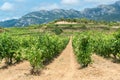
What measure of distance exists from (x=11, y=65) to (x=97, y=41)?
21.6m

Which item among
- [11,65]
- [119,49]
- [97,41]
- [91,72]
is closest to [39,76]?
[91,72]

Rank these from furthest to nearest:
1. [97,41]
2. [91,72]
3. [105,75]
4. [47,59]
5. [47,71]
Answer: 1. [97,41]
2. [47,59]
3. [47,71]
4. [91,72]
5. [105,75]

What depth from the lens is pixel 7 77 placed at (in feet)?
108

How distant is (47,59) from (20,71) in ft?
36.4

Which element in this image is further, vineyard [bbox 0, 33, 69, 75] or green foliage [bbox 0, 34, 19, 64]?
green foliage [bbox 0, 34, 19, 64]

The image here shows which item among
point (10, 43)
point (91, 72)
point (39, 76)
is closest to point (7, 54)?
point (10, 43)

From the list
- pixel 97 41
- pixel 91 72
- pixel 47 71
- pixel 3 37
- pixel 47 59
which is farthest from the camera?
pixel 97 41

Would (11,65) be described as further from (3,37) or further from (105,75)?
Result: (105,75)

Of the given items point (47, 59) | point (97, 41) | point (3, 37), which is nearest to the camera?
point (3, 37)

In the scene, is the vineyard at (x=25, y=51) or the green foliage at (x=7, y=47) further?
the green foliage at (x=7, y=47)

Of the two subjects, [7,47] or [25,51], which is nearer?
[25,51]

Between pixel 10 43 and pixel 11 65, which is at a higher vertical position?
pixel 10 43

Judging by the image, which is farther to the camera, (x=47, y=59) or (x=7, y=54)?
(x=47, y=59)

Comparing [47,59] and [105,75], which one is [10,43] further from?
[105,75]
